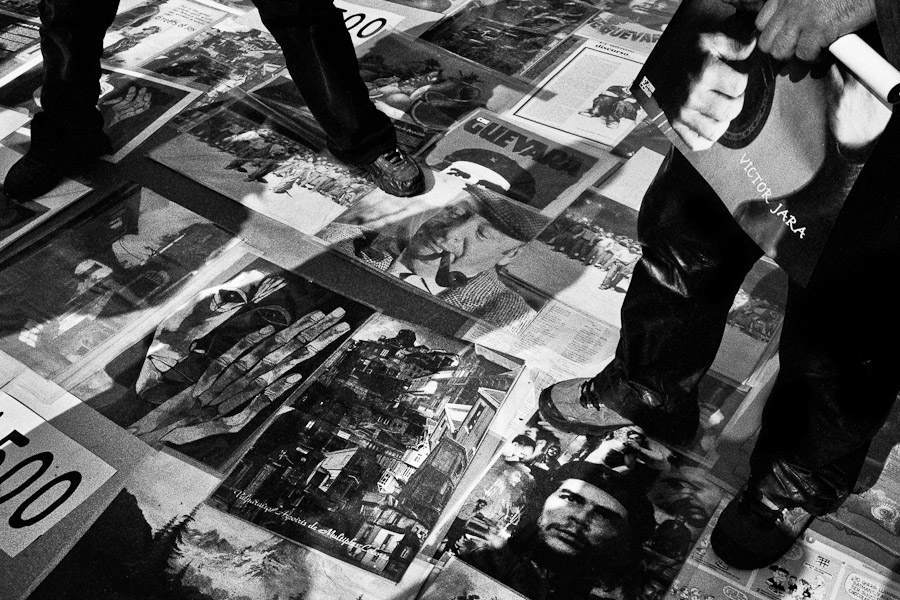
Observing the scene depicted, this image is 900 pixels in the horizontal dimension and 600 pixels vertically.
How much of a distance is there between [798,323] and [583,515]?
1.08 ft

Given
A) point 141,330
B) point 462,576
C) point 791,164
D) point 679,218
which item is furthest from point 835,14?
point 141,330

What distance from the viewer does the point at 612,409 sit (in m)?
0.82

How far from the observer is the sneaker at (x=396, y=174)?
1144mm

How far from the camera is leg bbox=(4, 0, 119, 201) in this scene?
1033 mm

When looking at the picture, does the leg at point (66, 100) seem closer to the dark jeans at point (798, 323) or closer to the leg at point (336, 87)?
the leg at point (336, 87)

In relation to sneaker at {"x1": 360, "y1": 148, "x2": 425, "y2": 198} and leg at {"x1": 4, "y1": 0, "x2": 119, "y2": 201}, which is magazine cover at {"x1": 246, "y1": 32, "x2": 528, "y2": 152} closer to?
sneaker at {"x1": 360, "y1": 148, "x2": 425, "y2": 198}

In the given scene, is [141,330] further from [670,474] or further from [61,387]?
[670,474]

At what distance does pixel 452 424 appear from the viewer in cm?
87

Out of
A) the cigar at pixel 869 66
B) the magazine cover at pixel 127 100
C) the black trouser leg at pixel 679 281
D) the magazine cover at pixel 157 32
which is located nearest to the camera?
the cigar at pixel 869 66

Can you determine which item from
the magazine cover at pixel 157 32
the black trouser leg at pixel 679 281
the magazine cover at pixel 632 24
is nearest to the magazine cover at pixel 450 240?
the black trouser leg at pixel 679 281

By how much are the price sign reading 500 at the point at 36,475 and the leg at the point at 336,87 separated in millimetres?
567

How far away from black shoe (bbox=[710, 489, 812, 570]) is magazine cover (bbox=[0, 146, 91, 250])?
1037mm

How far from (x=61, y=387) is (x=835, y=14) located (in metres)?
0.90

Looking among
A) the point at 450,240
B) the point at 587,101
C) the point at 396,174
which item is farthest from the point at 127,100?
the point at 587,101
